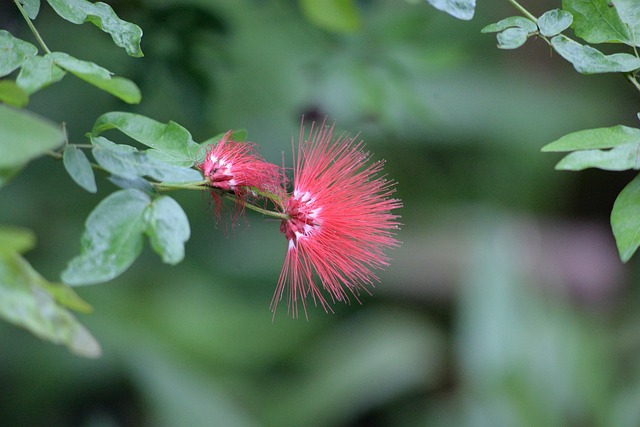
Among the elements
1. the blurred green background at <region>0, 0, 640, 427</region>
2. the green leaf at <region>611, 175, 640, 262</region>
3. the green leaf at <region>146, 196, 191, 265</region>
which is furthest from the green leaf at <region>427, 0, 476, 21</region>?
the blurred green background at <region>0, 0, 640, 427</region>

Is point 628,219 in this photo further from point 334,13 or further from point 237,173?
point 334,13

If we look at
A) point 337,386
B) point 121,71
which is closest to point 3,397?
point 337,386

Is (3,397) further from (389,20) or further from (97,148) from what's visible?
(97,148)

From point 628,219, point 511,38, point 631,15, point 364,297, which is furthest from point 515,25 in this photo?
point 364,297

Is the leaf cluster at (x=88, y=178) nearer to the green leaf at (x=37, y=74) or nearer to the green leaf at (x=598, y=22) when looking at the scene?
the green leaf at (x=37, y=74)

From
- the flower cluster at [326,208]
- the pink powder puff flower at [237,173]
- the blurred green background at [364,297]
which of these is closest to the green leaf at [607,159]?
the flower cluster at [326,208]

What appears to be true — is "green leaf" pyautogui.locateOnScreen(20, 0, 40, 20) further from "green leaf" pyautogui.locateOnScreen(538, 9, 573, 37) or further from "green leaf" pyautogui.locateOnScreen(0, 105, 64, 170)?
"green leaf" pyautogui.locateOnScreen(538, 9, 573, 37)
